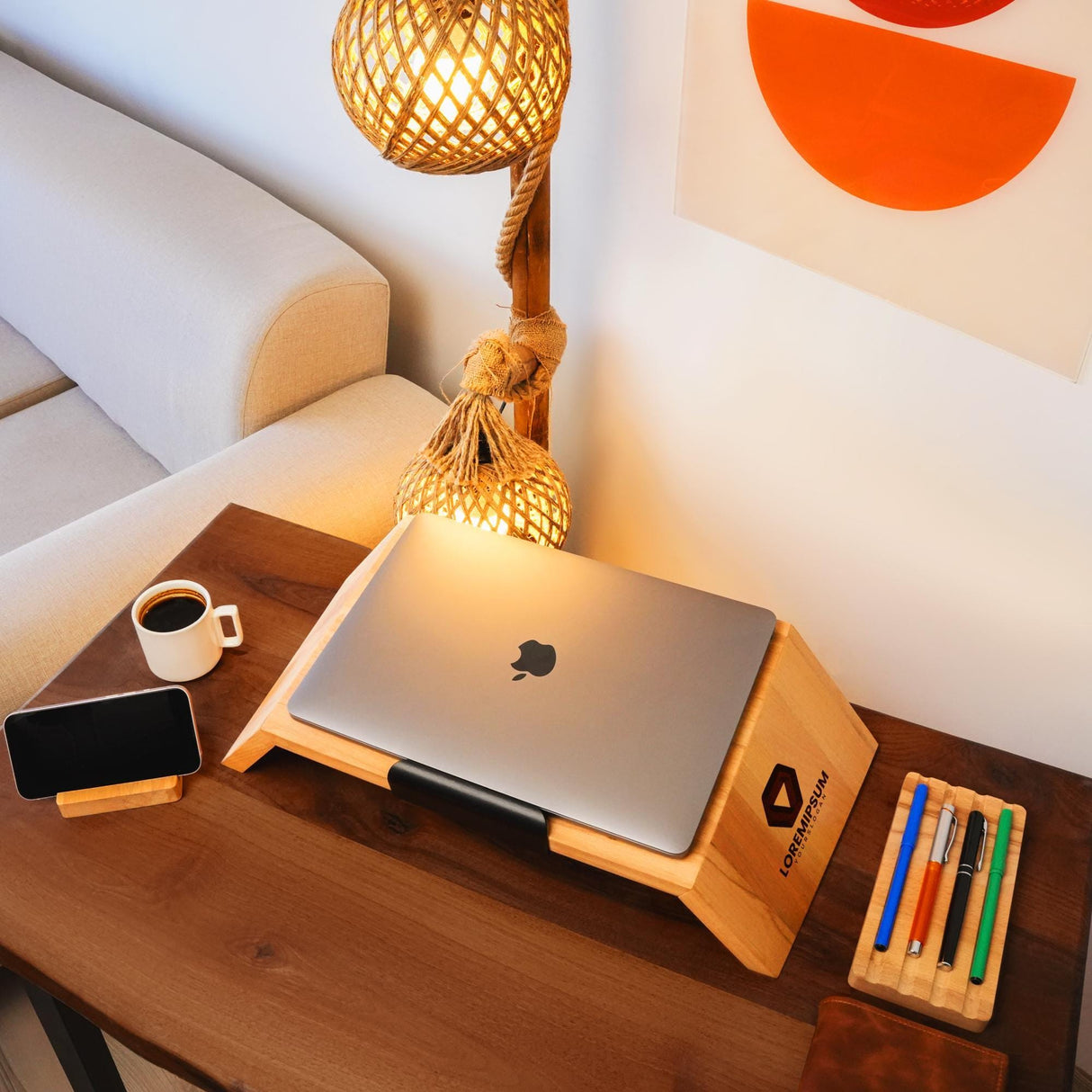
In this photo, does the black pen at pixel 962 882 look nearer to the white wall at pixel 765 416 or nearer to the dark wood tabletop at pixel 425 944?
the dark wood tabletop at pixel 425 944

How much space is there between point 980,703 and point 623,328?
54 centimetres

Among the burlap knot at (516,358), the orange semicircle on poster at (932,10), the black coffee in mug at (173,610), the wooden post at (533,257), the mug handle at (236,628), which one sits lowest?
the mug handle at (236,628)

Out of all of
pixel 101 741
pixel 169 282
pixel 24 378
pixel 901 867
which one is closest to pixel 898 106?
pixel 901 867

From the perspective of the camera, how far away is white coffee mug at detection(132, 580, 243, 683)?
0.90 meters

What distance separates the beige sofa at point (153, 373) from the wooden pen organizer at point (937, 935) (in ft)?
2.53

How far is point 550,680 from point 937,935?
328 millimetres

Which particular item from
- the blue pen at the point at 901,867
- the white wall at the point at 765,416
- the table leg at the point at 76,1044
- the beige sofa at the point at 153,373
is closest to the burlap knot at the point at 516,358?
the white wall at the point at 765,416

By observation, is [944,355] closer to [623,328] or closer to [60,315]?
[623,328]

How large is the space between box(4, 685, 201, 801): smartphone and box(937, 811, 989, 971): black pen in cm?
59

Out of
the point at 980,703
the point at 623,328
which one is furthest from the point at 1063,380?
the point at 623,328

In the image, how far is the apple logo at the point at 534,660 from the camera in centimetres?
80

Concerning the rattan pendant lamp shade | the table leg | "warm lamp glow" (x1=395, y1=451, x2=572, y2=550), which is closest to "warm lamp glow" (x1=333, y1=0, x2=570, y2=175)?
the rattan pendant lamp shade

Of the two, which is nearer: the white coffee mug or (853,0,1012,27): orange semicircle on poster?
(853,0,1012,27): orange semicircle on poster

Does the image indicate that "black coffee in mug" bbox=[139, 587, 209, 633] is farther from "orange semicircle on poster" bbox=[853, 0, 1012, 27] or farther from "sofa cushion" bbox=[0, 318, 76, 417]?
"sofa cushion" bbox=[0, 318, 76, 417]
